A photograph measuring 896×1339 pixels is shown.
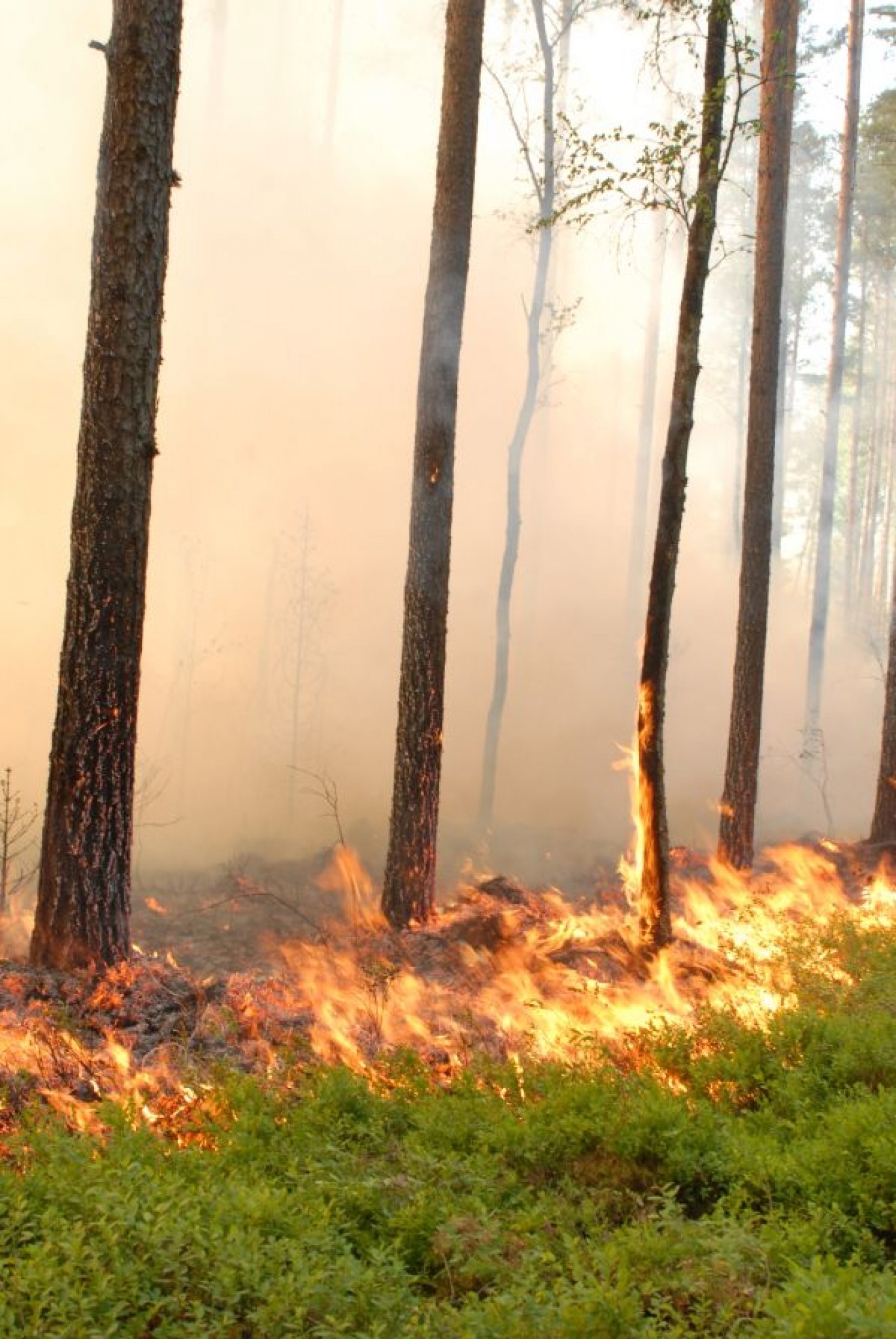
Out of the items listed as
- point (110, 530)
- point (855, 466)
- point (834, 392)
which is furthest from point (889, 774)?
point (855, 466)

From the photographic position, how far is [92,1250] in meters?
3.65

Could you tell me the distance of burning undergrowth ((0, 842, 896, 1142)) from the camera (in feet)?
20.6

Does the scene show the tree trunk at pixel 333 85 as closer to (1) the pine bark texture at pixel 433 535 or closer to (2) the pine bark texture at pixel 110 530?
(1) the pine bark texture at pixel 433 535

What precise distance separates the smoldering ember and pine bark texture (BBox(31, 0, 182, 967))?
4 centimetres

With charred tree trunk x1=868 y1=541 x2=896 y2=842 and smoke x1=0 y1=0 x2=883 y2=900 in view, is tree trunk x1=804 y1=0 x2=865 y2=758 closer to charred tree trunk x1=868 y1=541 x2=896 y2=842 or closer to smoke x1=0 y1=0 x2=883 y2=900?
smoke x1=0 y1=0 x2=883 y2=900

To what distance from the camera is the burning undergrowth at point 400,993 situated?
6.29 m

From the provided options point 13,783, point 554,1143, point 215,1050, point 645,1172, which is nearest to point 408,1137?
point 554,1143

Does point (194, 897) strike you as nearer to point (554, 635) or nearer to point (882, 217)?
point (554, 635)

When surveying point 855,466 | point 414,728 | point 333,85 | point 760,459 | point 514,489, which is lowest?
point 414,728

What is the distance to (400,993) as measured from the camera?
841 cm

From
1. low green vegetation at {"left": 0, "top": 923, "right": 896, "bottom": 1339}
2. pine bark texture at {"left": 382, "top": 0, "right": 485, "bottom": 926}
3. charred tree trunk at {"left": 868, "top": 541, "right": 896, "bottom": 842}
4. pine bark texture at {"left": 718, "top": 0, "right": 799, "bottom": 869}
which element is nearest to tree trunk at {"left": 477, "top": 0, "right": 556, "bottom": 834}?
pine bark texture at {"left": 718, "top": 0, "right": 799, "bottom": 869}

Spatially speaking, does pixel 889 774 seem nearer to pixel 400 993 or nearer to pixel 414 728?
pixel 414 728

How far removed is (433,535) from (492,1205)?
742 cm

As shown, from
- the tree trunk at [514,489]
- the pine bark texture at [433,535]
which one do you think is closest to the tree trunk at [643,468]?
the tree trunk at [514,489]
